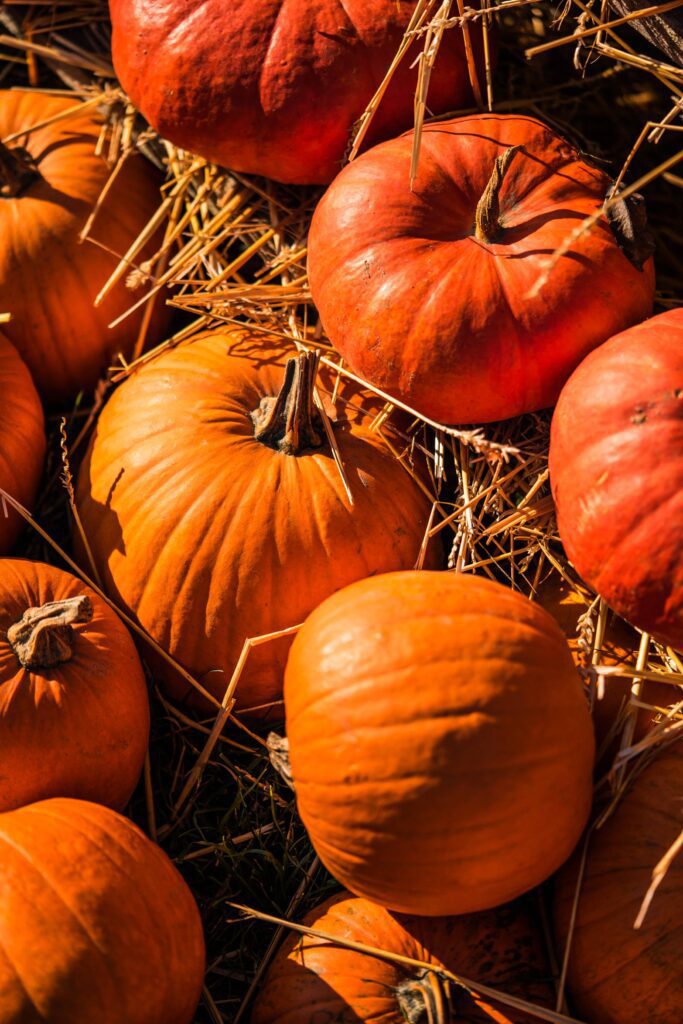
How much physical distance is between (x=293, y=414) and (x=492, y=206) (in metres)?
0.67

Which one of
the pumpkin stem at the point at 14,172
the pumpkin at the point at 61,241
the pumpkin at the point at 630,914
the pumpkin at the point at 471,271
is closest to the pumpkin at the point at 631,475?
the pumpkin at the point at 471,271

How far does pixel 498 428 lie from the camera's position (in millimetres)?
2588

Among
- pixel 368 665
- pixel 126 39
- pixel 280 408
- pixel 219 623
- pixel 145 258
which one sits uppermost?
pixel 126 39

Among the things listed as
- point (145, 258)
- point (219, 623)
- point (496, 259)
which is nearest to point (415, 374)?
point (496, 259)

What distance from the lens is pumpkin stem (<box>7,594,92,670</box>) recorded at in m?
2.13

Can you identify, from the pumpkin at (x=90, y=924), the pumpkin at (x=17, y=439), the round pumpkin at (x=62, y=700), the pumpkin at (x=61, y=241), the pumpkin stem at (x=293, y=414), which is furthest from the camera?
the pumpkin at (x=61, y=241)

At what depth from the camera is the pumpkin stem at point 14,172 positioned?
2.96m

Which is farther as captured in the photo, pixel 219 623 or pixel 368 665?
pixel 219 623

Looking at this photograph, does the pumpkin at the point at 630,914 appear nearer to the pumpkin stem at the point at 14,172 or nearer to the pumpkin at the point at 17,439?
the pumpkin at the point at 17,439

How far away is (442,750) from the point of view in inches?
71.5

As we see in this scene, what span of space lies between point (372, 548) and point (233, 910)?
0.93 meters

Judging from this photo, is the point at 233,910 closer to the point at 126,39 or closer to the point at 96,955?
the point at 96,955

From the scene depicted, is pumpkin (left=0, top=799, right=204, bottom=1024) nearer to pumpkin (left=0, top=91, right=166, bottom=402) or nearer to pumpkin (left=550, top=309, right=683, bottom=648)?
pumpkin (left=550, top=309, right=683, bottom=648)

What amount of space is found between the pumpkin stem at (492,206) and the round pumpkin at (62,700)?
1.24 meters
